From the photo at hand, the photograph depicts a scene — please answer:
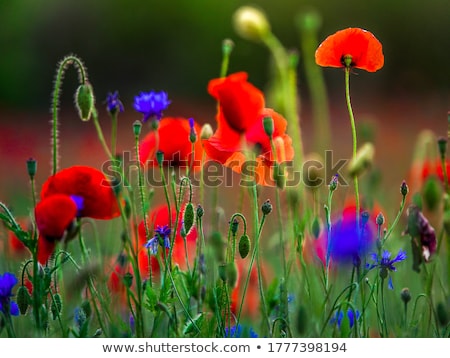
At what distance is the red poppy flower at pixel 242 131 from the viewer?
2.92ft

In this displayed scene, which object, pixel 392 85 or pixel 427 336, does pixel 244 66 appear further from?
pixel 427 336

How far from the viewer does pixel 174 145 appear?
0.95 metres

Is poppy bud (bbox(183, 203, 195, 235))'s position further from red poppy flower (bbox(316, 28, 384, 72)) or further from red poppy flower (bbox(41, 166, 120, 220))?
red poppy flower (bbox(316, 28, 384, 72))

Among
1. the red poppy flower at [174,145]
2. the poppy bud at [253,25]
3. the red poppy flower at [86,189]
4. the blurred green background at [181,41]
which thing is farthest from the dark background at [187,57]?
the red poppy flower at [86,189]

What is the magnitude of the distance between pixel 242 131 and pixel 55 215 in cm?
27

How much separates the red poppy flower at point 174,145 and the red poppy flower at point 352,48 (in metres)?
0.19

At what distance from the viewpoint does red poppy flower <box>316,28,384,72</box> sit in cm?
81

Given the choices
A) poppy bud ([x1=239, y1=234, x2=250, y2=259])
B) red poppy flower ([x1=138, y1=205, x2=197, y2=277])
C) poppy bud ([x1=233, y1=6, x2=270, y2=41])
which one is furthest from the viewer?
poppy bud ([x1=233, y1=6, x2=270, y2=41])

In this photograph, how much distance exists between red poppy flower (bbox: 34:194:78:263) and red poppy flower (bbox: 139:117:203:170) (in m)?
0.18

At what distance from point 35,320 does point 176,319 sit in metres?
0.14

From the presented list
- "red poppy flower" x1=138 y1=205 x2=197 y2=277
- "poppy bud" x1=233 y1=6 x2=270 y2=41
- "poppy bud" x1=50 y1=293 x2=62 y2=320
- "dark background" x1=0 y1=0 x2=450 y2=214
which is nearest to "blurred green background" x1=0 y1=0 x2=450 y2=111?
"dark background" x1=0 y1=0 x2=450 y2=214

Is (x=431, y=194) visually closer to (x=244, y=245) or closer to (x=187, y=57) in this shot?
(x=244, y=245)

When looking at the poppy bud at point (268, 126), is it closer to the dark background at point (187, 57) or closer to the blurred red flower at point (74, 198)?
the blurred red flower at point (74, 198)

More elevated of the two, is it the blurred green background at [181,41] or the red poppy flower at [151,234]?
the blurred green background at [181,41]
